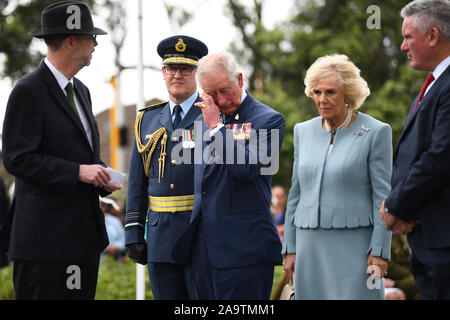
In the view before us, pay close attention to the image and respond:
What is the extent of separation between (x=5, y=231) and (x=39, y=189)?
→ 1.13ft

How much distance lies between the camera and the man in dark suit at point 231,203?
378 cm

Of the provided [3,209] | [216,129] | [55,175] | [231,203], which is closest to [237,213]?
[231,203]

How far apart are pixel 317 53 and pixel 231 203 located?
62.8 ft

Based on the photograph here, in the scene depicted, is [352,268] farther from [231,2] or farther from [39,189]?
[231,2]

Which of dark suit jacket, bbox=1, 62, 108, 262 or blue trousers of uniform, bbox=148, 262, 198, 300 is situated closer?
dark suit jacket, bbox=1, 62, 108, 262

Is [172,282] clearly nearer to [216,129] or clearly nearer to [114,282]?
[216,129]

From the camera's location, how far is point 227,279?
3779 millimetres

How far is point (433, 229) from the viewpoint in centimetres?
341

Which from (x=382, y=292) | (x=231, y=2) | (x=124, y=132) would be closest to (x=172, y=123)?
(x=382, y=292)

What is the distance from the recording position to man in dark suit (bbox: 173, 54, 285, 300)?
12.4 feet

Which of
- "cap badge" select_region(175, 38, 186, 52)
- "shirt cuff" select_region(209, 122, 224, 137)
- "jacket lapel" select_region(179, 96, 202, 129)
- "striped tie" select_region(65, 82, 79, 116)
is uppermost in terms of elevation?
"cap badge" select_region(175, 38, 186, 52)

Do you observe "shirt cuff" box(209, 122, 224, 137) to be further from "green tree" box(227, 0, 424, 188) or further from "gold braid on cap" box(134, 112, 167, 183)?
"green tree" box(227, 0, 424, 188)

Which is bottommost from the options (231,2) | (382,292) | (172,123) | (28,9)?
(382,292)

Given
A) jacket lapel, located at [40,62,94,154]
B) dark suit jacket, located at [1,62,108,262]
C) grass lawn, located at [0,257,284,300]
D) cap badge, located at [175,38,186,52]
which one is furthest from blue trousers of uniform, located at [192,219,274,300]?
grass lawn, located at [0,257,284,300]
